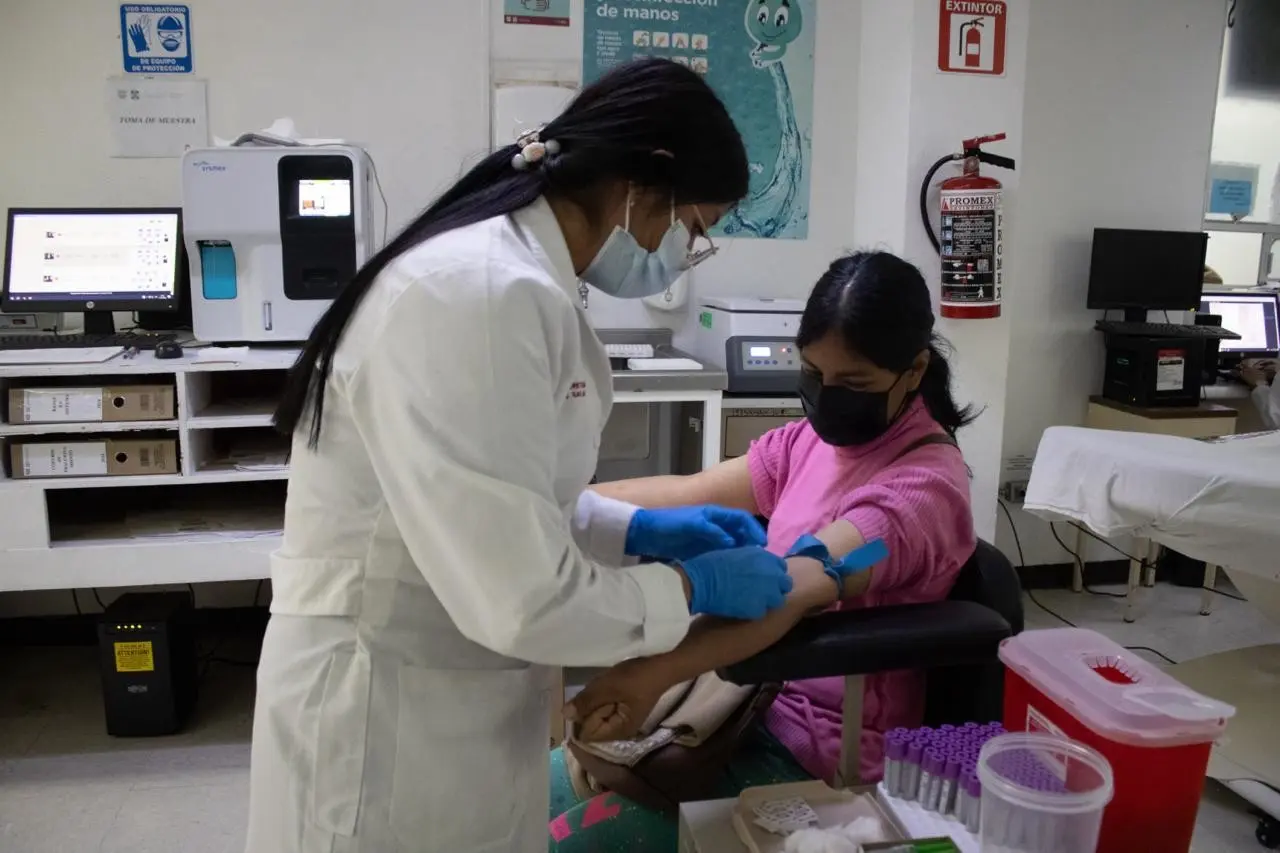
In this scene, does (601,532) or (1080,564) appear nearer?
(601,532)

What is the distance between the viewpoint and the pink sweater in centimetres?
122

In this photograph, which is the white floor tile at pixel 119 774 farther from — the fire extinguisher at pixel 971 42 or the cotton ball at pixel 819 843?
the fire extinguisher at pixel 971 42

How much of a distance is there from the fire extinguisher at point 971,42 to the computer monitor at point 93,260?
2362 mm

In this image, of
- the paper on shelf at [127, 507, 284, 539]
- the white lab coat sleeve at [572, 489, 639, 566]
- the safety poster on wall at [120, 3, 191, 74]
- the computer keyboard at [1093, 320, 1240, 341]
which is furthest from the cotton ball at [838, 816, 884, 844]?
the computer keyboard at [1093, 320, 1240, 341]

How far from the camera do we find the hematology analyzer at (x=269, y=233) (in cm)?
238

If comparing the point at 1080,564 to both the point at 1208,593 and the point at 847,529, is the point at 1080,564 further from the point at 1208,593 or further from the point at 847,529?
the point at 847,529

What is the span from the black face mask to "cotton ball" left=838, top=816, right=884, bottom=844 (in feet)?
1.97

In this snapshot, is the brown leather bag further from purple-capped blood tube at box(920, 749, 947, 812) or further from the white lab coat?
purple-capped blood tube at box(920, 749, 947, 812)

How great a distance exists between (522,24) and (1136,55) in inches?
90.5

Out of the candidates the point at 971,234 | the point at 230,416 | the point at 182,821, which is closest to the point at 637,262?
the point at 230,416

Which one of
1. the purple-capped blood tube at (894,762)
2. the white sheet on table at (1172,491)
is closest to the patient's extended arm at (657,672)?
the purple-capped blood tube at (894,762)

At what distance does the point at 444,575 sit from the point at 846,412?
759 millimetres

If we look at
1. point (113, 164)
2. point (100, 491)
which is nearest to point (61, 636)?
point (100, 491)

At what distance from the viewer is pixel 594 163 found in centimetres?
91
